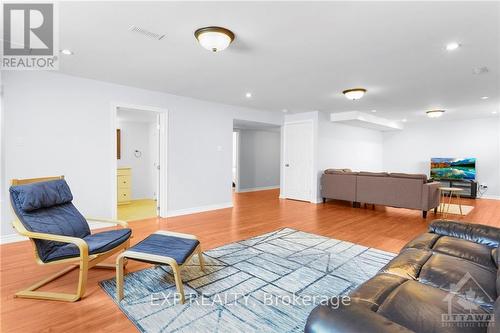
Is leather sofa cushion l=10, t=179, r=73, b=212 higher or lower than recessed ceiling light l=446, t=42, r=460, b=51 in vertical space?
lower

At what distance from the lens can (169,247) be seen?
2326mm

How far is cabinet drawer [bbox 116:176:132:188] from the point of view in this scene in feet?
20.0

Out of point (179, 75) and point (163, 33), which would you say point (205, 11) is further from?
point (179, 75)

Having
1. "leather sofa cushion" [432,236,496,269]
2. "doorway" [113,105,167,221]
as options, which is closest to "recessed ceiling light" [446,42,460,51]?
"leather sofa cushion" [432,236,496,269]

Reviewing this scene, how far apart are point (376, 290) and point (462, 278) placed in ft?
2.07

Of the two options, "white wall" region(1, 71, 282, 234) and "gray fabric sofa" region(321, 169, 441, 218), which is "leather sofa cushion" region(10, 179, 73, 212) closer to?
"white wall" region(1, 71, 282, 234)

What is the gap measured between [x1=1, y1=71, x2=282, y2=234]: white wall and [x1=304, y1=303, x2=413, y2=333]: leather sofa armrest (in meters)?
4.14

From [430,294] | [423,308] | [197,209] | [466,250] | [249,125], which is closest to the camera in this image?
[423,308]

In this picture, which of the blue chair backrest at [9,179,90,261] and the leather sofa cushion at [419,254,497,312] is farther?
the blue chair backrest at [9,179,90,261]

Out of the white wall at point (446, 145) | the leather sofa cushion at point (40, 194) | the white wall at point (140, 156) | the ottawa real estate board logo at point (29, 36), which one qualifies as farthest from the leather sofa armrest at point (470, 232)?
the white wall at point (446, 145)

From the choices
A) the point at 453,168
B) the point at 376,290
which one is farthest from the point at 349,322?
the point at 453,168

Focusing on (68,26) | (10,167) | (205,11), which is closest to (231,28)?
(205,11)

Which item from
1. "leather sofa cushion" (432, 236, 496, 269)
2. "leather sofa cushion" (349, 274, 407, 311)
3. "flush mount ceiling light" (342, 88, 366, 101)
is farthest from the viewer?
"flush mount ceiling light" (342, 88, 366, 101)

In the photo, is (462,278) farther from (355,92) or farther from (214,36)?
(355,92)
